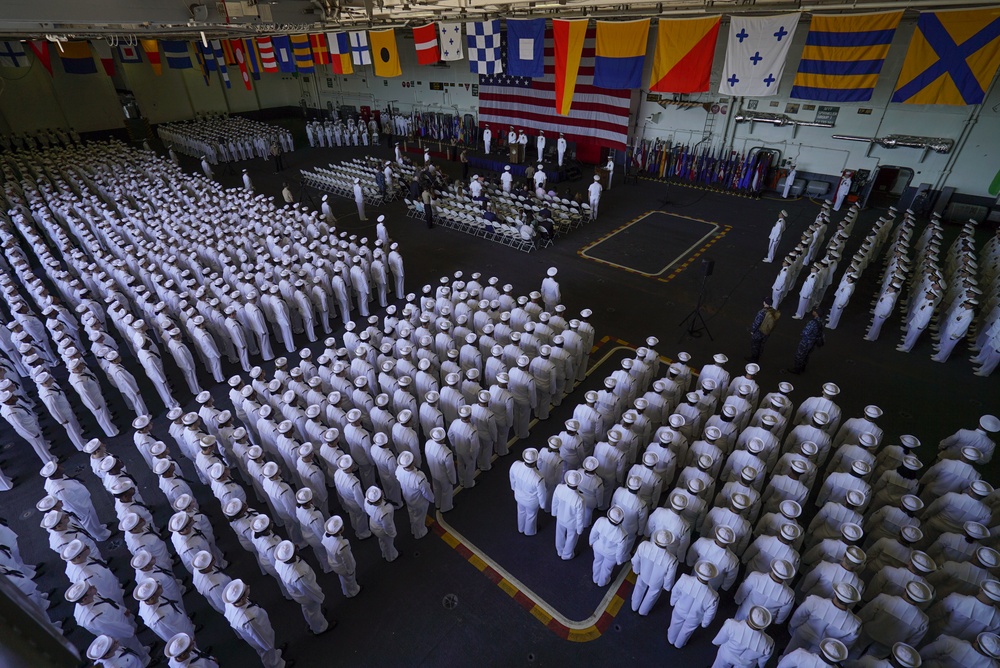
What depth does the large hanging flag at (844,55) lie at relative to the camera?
13.5 meters

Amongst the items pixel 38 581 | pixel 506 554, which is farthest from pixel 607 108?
pixel 38 581

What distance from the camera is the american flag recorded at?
896 inches

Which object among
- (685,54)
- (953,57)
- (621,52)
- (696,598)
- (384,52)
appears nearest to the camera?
(696,598)

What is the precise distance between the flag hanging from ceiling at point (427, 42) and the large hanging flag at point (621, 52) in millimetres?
6824

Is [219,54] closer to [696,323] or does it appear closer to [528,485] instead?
[696,323]

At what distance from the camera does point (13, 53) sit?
65.5 ft

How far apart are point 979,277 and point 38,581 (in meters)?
21.1

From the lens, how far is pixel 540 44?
18312mm

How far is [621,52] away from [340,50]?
1305 cm

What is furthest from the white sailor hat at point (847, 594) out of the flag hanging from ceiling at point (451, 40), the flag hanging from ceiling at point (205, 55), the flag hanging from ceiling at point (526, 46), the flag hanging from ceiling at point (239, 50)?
the flag hanging from ceiling at point (205, 55)

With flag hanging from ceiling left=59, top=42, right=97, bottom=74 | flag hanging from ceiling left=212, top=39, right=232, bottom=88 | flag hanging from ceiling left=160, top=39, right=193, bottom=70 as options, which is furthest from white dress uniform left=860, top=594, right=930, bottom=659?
flag hanging from ceiling left=59, top=42, right=97, bottom=74

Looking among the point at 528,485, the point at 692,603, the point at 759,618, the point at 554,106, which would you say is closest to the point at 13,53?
the point at 554,106

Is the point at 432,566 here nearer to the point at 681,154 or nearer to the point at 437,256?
the point at 437,256

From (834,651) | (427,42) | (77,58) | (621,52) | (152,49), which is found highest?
(427,42)
